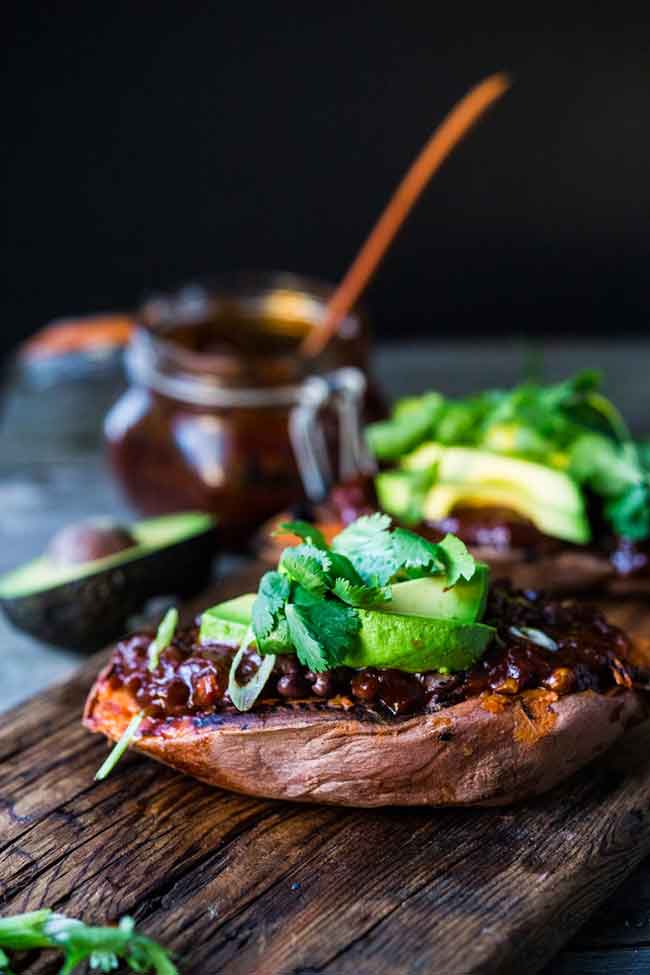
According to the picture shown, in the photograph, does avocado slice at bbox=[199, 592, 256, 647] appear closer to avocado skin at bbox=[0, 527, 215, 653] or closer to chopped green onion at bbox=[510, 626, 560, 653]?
chopped green onion at bbox=[510, 626, 560, 653]

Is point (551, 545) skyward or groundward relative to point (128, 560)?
groundward

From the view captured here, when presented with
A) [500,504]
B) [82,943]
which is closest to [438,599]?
[82,943]

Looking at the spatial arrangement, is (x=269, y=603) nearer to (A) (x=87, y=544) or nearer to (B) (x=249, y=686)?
(B) (x=249, y=686)

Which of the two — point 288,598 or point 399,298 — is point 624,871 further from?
point 399,298

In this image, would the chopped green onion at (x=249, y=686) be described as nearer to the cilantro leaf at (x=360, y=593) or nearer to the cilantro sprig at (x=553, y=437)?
the cilantro leaf at (x=360, y=593)

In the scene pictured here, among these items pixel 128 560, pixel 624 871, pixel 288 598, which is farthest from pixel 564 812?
pixel 128 560
